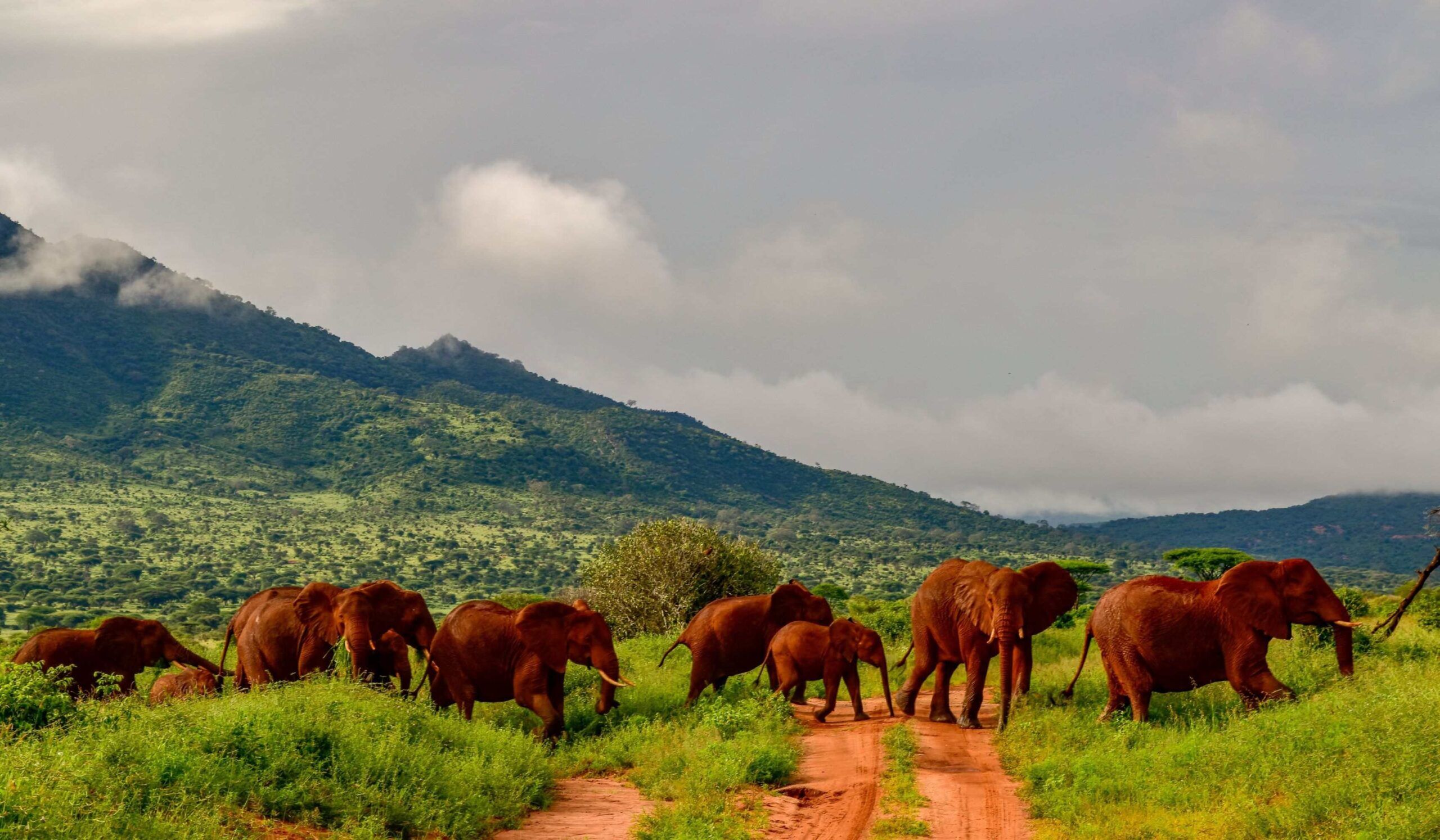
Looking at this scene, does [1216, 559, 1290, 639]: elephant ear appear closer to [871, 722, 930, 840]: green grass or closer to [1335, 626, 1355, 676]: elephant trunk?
[1335, 626, 1355, 676]: elephant trunk

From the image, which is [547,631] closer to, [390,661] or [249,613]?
[390,661]

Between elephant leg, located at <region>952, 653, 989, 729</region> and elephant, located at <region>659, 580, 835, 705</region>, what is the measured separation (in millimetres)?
2985

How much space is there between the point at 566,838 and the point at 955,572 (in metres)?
9.04

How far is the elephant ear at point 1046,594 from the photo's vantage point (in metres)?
19.5

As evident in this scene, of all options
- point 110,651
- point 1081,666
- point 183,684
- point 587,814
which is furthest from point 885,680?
point 110,651

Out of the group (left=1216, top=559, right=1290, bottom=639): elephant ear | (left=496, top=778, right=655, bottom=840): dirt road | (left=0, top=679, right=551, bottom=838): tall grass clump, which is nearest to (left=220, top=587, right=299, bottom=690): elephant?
(left=0, top=679, right=551, bottom=838): tall grass clump

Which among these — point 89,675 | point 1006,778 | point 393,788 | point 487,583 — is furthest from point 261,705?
point 487,583

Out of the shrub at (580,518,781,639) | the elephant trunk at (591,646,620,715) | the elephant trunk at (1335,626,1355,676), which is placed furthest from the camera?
the shrub at (580,518,781,639)

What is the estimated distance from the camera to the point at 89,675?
1870 cm

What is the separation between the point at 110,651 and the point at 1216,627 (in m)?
16.5

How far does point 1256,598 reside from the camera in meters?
16.7

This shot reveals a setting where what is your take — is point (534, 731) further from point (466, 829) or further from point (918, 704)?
point (918, 704)

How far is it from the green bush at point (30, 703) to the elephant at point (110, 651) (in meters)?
5.82

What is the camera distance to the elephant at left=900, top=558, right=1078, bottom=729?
60.7 ft
